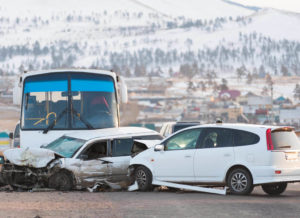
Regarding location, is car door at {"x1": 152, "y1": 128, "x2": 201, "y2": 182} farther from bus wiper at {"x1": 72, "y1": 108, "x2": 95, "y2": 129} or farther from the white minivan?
bus wiper at {"x1": 72, "y1": 108, "x2": 95, "y2": 129}

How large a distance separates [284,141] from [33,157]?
542 cm

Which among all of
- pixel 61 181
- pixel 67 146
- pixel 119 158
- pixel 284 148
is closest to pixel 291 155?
pixel 284 148

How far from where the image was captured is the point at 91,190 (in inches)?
578

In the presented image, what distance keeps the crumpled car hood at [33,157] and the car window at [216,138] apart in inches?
134

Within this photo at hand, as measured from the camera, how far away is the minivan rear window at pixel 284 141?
1289 centimetres

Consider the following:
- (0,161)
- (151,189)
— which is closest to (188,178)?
(151,189)

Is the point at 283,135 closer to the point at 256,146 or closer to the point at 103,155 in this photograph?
the point at 256,146

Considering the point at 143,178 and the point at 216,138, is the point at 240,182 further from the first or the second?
the point at 143,178

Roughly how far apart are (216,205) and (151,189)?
3780mm

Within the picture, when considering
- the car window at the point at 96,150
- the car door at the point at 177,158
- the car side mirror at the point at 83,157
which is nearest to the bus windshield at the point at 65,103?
the car window at the point at 96,150

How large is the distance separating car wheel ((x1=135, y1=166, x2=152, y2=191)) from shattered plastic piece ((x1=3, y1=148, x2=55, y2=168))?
192 centimetres

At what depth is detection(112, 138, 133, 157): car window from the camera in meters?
15.5

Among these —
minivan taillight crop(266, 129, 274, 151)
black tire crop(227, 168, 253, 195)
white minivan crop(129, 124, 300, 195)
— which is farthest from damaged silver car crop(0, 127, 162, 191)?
minivan taillight crop(266, 129, 274, 151)

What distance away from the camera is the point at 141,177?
14.6 metres
